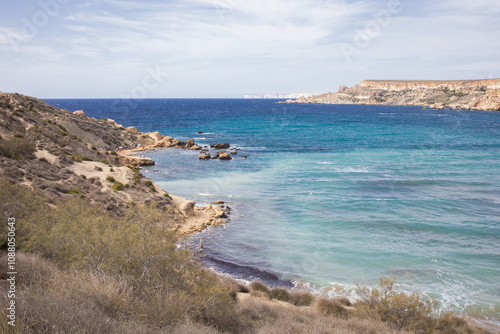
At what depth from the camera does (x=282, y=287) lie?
17.6 meters

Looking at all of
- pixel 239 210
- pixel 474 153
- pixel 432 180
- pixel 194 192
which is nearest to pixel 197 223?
pixel 239 210

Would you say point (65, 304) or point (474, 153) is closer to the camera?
point (65, 304)

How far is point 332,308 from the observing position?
46.3ft

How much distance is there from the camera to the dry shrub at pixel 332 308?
1364 centimetres

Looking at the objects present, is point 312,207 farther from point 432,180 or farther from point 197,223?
point 432,180

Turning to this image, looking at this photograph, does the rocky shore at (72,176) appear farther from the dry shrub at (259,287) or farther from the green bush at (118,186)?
the dry shrub at (259,287)

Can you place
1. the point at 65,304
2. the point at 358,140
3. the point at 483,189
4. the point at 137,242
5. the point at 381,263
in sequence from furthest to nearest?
the point at 358,140
the point at 483,189
the point at 381,263
the point at 137,242
the point at 65,304

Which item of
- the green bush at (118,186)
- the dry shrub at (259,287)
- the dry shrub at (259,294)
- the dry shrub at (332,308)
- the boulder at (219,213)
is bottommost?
the dry shrub at (259,287)

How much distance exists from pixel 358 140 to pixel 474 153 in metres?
22.7

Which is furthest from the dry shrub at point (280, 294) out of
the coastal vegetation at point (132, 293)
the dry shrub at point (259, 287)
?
the coastal vegetation at point (132, 293)

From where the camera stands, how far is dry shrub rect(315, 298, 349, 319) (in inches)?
537

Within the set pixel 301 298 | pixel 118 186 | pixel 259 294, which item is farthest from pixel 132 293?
pixel 118 186

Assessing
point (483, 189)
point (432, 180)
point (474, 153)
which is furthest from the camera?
point (474, 153)

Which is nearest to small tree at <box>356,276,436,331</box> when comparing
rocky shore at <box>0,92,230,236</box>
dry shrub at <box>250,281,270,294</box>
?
dry shrub at <box>250,281,270,294</box>
